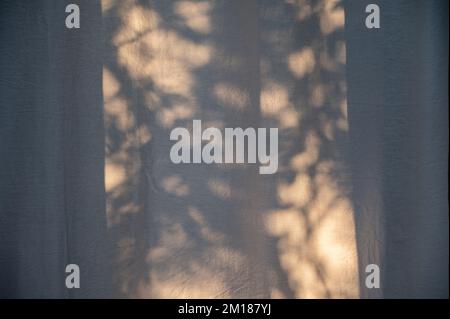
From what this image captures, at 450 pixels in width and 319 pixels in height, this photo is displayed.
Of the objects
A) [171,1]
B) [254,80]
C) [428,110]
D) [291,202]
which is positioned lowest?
[291,202]

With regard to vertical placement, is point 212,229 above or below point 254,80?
below

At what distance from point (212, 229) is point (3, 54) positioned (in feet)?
4.33

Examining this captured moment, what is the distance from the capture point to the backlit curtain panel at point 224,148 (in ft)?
4.82

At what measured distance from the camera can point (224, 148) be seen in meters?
1.50

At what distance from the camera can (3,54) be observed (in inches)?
58.2

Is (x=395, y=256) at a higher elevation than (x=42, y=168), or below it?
below

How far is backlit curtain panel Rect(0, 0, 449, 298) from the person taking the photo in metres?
1.47

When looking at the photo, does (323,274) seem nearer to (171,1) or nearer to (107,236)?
(107,236)

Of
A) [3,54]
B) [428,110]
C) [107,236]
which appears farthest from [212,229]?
[3,54]

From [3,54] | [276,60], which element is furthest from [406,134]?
[3,54]

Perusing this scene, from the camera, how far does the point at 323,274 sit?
1.50m
